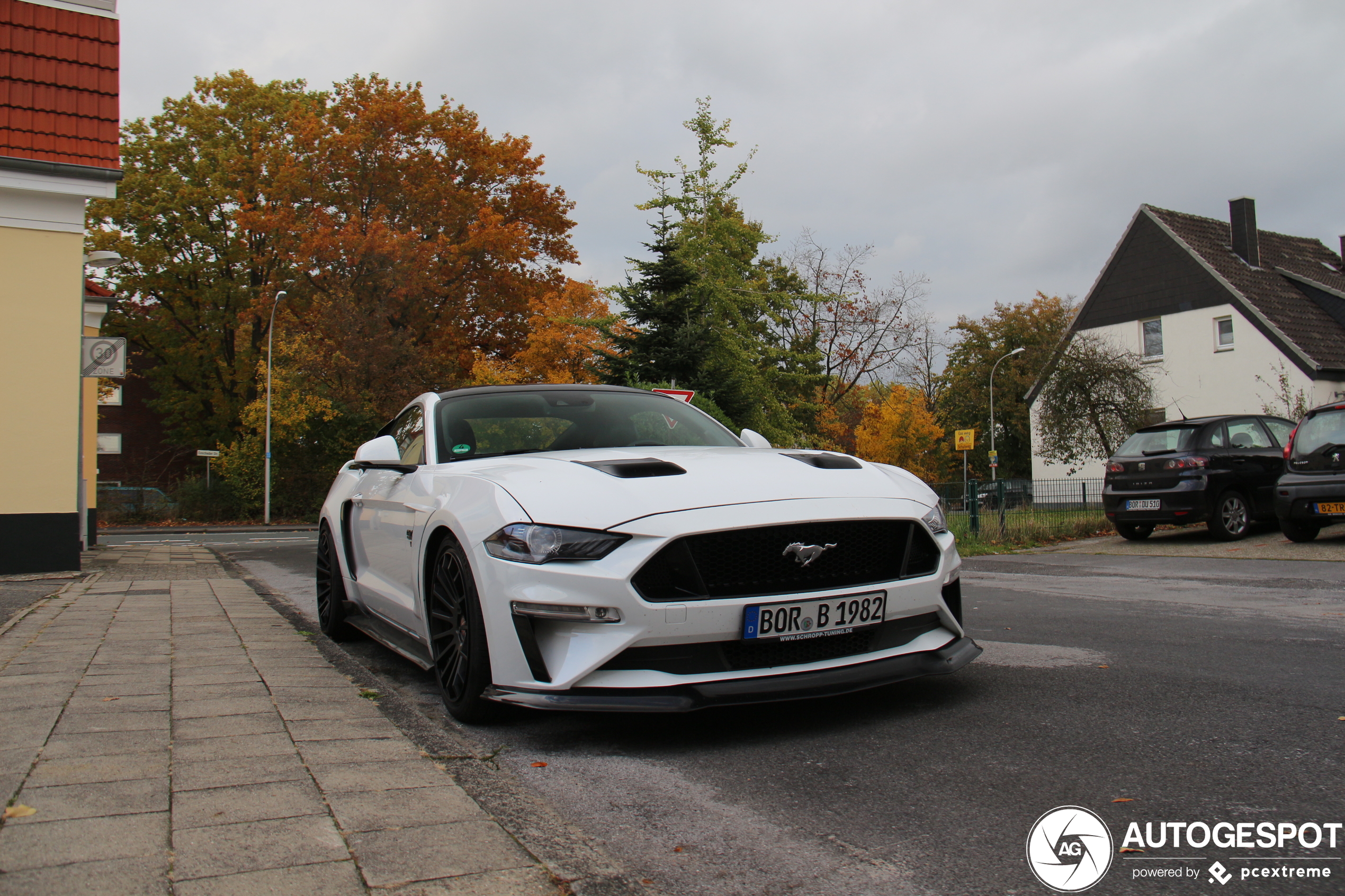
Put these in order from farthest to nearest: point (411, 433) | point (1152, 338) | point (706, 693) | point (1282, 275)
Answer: point (1152, 338)
point (1282, 275)
point (411, 433)
point (706, 693)

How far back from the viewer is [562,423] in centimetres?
520

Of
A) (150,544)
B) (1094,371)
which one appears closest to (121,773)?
(150,544)

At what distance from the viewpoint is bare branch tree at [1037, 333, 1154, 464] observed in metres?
27.1

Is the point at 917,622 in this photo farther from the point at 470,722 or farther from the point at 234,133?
the point at 234,133

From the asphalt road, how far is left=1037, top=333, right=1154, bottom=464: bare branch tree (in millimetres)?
23224

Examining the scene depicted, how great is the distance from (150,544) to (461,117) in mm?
19852

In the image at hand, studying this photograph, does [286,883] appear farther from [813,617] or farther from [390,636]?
[390,636]

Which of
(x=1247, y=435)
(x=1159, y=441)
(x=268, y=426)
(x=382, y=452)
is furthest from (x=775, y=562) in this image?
(x=268, y=426)

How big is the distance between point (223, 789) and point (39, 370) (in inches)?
392

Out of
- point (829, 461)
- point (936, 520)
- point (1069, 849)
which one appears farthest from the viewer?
point (829, 461)

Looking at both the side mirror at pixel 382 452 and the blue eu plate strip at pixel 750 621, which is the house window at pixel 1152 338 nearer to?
the side mirror at pixel 382 452

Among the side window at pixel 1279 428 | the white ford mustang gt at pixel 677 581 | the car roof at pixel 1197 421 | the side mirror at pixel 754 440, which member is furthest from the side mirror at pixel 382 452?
the side window at pixel 1279 428

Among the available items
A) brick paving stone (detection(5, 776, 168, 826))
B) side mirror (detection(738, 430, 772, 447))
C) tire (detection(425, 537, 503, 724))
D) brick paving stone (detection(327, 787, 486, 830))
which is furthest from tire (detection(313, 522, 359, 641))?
brick paving stone (detection(327, 787, 486, 830))

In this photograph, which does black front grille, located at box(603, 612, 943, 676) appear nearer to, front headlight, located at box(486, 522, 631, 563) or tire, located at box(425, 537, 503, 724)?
front headlight, located at box(486, 522, 631, 563)
